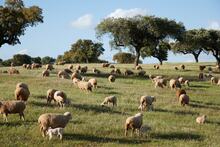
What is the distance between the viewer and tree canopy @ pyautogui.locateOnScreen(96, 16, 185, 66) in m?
70.9

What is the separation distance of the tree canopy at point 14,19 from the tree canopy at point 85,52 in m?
70.1

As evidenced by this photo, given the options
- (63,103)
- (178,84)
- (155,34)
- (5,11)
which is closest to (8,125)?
(63,103)

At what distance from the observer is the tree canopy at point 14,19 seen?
191ft

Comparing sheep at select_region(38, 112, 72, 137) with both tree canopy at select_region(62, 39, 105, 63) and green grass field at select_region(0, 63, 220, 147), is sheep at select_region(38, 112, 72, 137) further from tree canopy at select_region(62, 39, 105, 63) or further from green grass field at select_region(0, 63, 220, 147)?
tree canopy at select_region(62, 39, 105, 63)

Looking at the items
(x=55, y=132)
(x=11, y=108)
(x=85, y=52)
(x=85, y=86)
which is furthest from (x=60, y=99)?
(x=85, y=52)

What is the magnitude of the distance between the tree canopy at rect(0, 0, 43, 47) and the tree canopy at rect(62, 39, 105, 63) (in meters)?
70.1

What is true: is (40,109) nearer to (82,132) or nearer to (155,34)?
(82,132)

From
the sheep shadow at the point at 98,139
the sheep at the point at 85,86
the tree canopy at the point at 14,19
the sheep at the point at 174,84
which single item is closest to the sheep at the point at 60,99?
the sheep shadow at the point at 98,139

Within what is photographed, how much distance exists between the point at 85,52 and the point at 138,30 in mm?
65464

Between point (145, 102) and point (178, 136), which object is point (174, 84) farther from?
point (178, 136)

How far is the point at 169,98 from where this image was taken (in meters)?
35.5

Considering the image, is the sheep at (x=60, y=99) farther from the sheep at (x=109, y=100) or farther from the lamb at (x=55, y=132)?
the lamb at (x=55, y=132)

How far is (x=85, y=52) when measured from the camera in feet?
447

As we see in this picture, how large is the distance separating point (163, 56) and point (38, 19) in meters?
53.0
